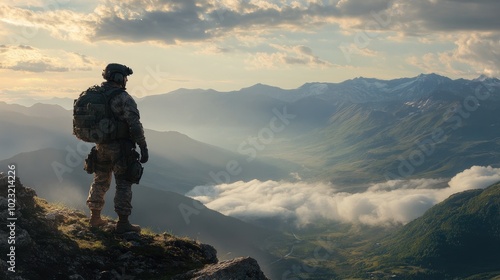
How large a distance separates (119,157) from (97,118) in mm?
1896

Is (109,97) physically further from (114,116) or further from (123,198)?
(123,198)

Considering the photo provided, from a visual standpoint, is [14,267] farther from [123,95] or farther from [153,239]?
[123,95]

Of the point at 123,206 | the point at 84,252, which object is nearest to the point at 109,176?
the point at 123,206

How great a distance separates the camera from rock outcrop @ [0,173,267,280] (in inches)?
483

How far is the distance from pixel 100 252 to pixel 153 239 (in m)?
3.09

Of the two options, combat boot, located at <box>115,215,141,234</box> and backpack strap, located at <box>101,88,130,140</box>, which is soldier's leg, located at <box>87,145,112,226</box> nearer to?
backpack strap, located at <box>101,88,130,140</box>

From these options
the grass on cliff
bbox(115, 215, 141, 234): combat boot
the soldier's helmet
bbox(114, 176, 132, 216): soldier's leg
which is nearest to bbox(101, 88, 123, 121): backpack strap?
the soldier's helmet

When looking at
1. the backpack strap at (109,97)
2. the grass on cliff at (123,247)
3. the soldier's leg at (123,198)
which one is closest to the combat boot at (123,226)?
the soldier's leg at (123,198)

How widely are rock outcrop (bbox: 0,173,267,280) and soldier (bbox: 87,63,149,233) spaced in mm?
807

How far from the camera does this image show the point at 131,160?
18.4 meters

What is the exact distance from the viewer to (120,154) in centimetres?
1836

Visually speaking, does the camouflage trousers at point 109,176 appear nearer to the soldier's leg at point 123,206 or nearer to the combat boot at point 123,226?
the soldier's leg at point 123,206

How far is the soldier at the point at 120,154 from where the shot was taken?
17.8 metres

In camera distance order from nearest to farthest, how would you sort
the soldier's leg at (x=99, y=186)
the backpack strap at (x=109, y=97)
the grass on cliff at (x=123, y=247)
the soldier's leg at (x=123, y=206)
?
the grass on cliff at (x=123, y=247), the soldier's leg at (x=123, y=206), the backpack strap at (x=109, y=97), the soldier's leg at (x=99, y=186)
